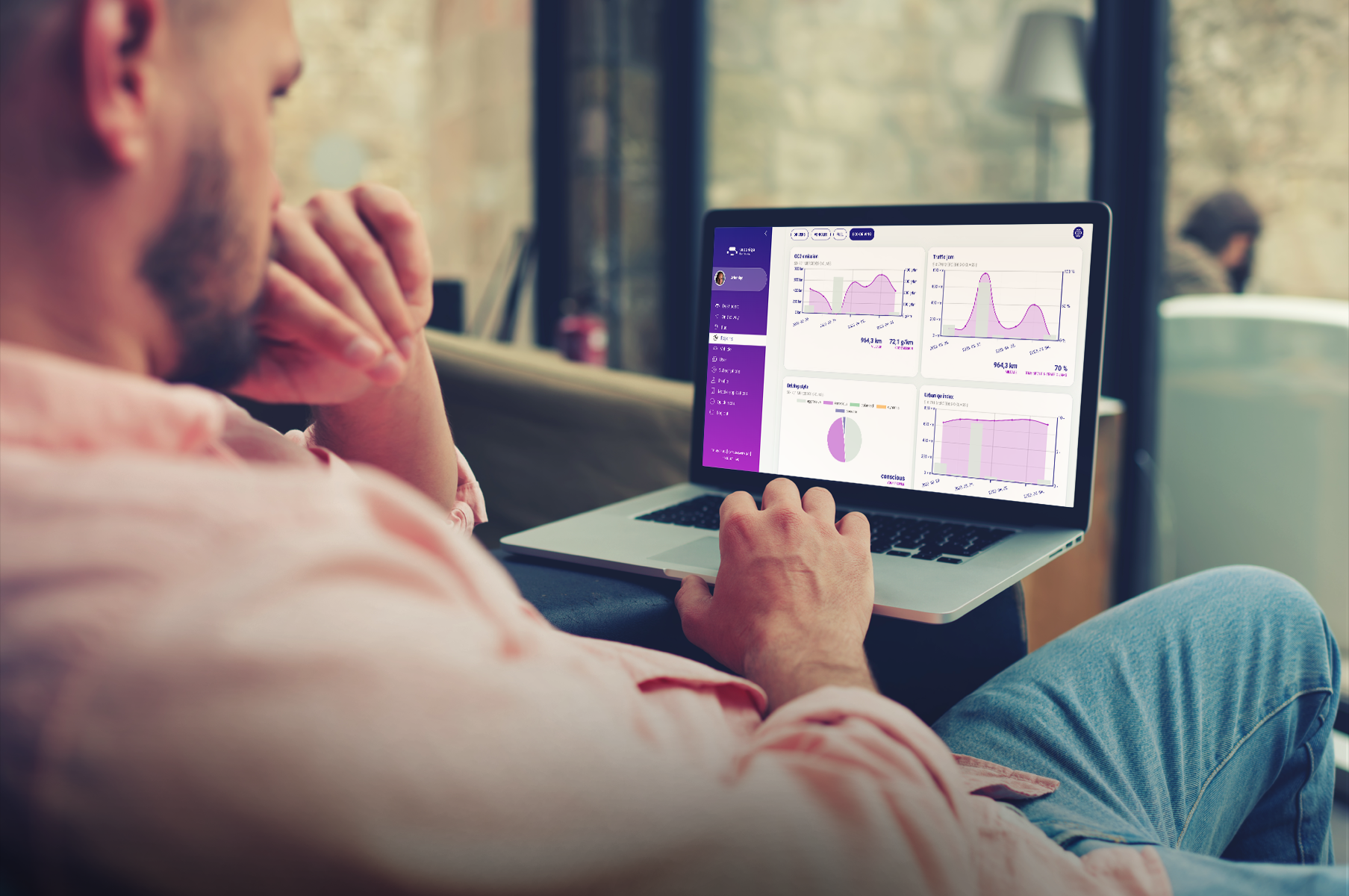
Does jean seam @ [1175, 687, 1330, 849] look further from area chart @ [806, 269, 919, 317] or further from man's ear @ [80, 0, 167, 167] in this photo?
man's ear @ [80, 0, 167, 167]

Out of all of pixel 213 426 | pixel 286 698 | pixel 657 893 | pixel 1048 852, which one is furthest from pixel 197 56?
pixel 1048 852

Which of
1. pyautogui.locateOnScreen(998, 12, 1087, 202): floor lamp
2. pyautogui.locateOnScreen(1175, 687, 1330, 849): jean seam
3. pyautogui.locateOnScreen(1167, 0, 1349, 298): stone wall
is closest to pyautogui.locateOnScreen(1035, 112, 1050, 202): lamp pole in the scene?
pyautogui.locateOnScreen(998, 12, 1087, 202): floor lamp

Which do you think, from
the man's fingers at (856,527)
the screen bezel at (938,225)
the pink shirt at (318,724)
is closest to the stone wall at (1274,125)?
the screen bezel at (938,225)

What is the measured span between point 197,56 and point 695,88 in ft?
8.20

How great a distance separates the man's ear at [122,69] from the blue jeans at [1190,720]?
623 millimetres

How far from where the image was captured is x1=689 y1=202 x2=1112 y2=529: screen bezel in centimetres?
88

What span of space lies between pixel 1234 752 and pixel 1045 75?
57.6 inches

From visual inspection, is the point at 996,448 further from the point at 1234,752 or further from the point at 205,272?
the point at 205,272

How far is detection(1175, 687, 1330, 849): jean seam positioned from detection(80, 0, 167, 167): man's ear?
2.53ft

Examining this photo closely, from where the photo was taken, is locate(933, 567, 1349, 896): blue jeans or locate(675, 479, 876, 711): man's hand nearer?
locate(675, 479, 876, 711): man's hand

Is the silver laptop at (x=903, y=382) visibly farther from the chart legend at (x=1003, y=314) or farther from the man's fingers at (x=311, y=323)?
the man's fingers at (x=311, y=323)

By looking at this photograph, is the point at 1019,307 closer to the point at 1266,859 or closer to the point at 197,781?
the point at 1266,859

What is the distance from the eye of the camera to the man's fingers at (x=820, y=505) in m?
0.72

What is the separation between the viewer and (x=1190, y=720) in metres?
0.75
